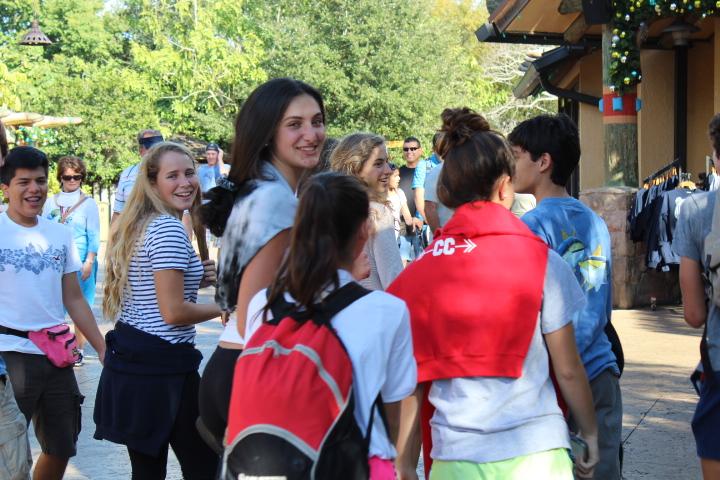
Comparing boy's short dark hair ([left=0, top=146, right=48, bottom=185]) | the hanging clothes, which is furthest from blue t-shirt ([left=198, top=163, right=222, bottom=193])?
boy's short dark hair ([left=0, top=146, right=48, bottom=185])

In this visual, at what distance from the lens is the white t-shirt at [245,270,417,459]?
2574 millimetres

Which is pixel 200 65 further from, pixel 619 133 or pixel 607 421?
pixel 607 421

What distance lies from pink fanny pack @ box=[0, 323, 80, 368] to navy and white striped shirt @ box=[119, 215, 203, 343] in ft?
2.29

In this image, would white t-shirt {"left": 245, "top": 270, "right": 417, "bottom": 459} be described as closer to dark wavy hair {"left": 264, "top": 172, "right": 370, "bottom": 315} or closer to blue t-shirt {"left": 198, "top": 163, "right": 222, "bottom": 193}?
dark wavy hair {"left": 264, "top": 172, "right": 370, "bottom": 315}

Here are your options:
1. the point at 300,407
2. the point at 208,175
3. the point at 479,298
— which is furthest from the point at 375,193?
the point at 208,175

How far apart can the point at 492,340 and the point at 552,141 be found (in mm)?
1093

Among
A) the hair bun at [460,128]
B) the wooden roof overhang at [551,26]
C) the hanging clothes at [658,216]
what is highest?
the wooden roof overhang at [551,26]

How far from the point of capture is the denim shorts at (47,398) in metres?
4.87

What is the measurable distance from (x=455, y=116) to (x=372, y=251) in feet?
4.44

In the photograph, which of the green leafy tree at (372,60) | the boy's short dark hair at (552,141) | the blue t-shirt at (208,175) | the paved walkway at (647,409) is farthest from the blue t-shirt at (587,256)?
the green leafy tree at (372,60)

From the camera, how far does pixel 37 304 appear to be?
496cm

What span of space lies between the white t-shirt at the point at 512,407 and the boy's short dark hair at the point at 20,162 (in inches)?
110

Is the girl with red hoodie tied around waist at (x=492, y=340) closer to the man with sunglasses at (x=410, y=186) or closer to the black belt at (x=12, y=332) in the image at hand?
the black belt at (x=12, y=332)

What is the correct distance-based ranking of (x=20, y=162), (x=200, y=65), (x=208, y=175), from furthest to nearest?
(x=200, y=65) → (x=208, y=175) → (x=20, y=162)
